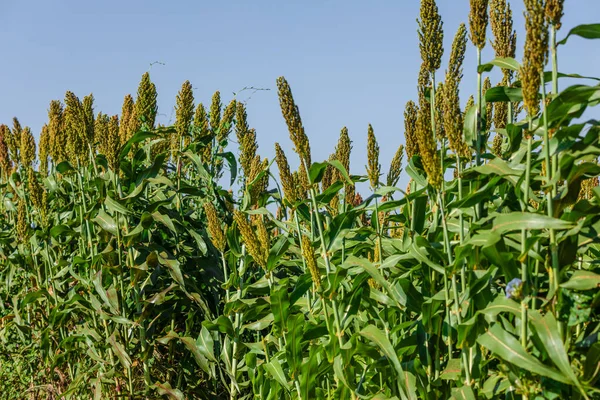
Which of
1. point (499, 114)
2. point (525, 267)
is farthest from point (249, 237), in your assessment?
point (499, 114)

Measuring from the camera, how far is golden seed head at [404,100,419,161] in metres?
3.23

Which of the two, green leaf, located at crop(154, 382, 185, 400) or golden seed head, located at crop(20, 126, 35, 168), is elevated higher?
golden seed head, located at crop(20, 126, 35, 168)

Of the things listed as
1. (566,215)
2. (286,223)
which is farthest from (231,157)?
(566,215)

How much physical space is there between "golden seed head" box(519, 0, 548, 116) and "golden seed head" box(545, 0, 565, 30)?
1.9 inches

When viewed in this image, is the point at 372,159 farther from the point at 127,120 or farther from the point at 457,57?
the point at 127,120

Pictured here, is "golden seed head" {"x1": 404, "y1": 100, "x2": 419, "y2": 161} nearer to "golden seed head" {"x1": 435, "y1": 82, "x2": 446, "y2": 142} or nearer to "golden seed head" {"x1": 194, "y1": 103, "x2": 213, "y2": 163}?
"golden seed head" {"x1": 435, "y1": 82, "x2": 446, "y2": 142}

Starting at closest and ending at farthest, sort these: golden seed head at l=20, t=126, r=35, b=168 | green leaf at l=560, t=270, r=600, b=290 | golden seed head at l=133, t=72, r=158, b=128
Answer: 1. green leaf at l=560, t=270, r=600, b=290
2. golden seed head at l=133, t=72, r=158, b=128
3. golden seed head at l=20, t=126, r=35, b=168

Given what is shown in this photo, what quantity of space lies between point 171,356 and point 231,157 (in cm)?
134

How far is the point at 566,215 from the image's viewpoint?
2658 millimetres

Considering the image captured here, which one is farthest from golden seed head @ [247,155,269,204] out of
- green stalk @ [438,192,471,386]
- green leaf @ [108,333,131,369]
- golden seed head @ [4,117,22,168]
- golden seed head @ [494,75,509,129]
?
golden seed head @ [4,117,22,168]

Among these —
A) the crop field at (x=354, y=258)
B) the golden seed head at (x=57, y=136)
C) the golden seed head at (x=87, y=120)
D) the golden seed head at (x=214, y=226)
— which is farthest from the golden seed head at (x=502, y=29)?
the golden seed head at (x=57, y=136)

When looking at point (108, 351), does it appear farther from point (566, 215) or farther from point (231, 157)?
point (566, 215)

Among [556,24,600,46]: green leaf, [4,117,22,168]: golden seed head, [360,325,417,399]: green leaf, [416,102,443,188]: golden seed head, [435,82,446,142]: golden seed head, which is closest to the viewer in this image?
[416,102,443,188]: golden seed head

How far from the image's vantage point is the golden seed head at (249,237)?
3486 mm
